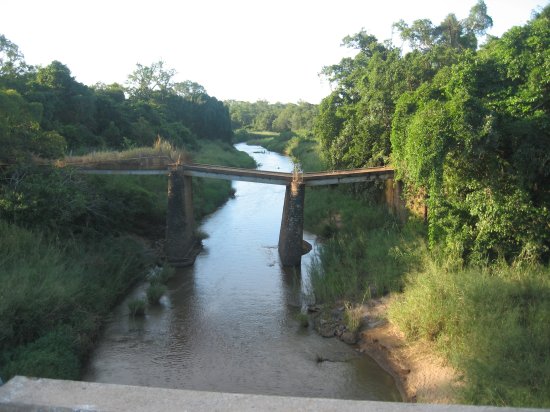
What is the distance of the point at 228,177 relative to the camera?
77.6ft

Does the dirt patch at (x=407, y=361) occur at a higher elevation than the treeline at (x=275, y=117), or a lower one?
lower

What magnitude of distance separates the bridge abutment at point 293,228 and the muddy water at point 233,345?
575 millimetres

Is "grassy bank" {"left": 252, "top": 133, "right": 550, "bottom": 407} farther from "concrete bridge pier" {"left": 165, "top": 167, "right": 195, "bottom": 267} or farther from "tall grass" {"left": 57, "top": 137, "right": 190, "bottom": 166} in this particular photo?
"tall grass" {"left": 57, "top": 137, "right": 190, "bottom": 166}

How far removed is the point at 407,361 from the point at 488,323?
231 cm

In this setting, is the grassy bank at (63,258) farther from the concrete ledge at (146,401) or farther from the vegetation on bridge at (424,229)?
the concrete ledge at (146,401)

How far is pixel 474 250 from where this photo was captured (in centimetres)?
1492

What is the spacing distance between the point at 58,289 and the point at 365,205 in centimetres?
1659

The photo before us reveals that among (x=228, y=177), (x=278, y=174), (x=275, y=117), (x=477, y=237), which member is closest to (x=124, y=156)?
(x=228, y=177)

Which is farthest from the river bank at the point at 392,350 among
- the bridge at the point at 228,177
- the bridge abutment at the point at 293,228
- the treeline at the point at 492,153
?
the bridge at the point at 228,177

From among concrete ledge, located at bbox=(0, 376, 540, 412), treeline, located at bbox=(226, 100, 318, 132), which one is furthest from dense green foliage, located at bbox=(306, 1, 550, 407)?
treeline, located at bbox=(226, 100, 318, 132)

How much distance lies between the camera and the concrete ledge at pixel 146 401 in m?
2.91

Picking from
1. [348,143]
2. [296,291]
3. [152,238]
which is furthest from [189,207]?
[348,143]

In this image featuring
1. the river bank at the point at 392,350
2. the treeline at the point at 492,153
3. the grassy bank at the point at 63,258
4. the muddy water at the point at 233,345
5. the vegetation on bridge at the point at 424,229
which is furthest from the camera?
the treeline at the point at 492,153

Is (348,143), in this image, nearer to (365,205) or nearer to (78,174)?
(365,205)
